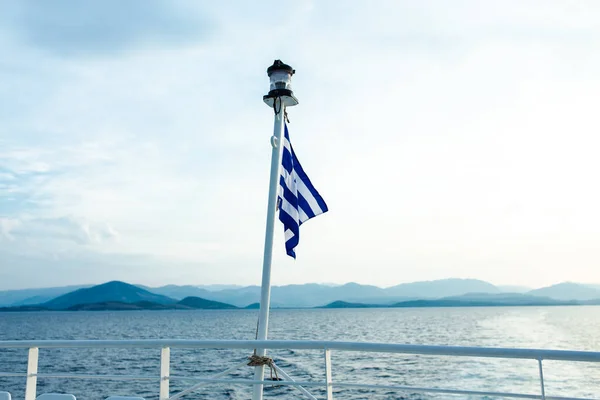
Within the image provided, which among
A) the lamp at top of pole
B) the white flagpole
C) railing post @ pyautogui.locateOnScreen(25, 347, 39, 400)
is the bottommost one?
railing post @ pyautogui.locateOnScreen(25, 347, 39, 400)

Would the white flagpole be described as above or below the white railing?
above

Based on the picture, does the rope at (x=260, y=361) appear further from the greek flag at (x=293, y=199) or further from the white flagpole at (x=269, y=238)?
the greek flag at (x=293, y=199)

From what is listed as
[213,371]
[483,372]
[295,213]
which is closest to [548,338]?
[483,372]

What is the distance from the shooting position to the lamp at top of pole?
4770 mm

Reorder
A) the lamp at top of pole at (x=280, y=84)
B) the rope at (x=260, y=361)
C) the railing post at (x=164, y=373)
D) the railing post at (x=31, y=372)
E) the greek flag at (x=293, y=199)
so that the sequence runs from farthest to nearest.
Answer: the greek flag at (x=293, y=199) → the lamp at top of pole at (x=280, y=84) → the rope at (x=260, y=361) → the railing post at (x=31, y=372) → the railing post at (x=164, y=373)

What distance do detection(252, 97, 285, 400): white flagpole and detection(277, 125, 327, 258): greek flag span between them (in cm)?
30

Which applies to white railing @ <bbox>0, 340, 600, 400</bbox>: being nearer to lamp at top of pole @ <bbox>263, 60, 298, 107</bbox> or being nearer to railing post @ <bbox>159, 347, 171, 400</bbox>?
railing post @ <bbox>159, 347, 171, 400</bbox>

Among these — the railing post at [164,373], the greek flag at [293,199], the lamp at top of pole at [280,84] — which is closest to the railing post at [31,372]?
the railing post at [164,373]

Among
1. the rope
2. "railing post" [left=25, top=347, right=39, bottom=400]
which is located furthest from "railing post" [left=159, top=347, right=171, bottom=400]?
"railing post" [left=25, top=347, right=39, bottom=400]

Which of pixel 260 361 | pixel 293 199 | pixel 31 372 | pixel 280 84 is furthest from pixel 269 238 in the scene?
pixel 31 372

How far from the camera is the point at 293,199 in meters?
5.27

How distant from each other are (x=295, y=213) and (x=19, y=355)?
37.8 metres

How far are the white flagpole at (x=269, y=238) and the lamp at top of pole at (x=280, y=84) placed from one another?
4 centimetres

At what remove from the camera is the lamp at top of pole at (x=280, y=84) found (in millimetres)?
4770
